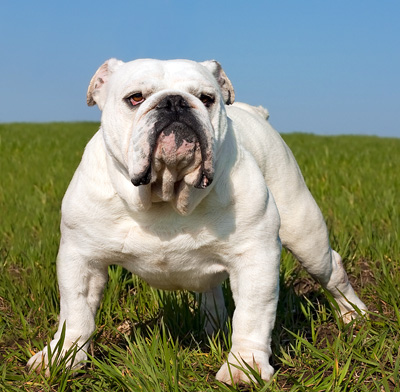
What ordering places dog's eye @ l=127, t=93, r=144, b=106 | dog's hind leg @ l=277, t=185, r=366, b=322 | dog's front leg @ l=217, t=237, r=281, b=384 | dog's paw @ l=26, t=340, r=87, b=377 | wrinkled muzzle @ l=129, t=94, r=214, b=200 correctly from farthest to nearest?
dog's hind leg @ l=277, t=185, r=366, b=322
dog's paw @ l=26, t=340, r=87, b=377
dog's front leg @ l=217, t=237, r=281, b=384
dog's eye @ l=127, t=93, r=144, b=106
wrinkled muzzle @ l=129, t=94, r=214, b=200

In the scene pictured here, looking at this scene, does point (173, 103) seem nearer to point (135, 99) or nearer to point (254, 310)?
point (135, 99)

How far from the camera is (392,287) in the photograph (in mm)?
4215

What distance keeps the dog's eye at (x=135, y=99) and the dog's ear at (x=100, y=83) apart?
1.17ft

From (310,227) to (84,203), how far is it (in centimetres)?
148

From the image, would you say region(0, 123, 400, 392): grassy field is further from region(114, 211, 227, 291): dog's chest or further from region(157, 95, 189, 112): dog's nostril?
region(157, 95, 189, 112): dog's nostril

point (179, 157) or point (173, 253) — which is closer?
point (179, 157)

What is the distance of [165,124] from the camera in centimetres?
275

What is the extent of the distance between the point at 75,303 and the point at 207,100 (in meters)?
1.27

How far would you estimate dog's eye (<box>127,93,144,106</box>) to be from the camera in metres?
2.91

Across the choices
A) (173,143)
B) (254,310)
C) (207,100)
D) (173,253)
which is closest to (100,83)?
(207,100)

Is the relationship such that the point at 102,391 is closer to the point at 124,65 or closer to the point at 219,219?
the point at 219,219

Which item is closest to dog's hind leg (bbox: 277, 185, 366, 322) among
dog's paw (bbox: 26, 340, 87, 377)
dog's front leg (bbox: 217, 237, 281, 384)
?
dog's front leg (bbox: 217, 237, 281, 384)

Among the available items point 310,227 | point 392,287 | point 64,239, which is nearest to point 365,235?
point 392,287

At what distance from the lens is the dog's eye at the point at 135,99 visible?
9.55ft
